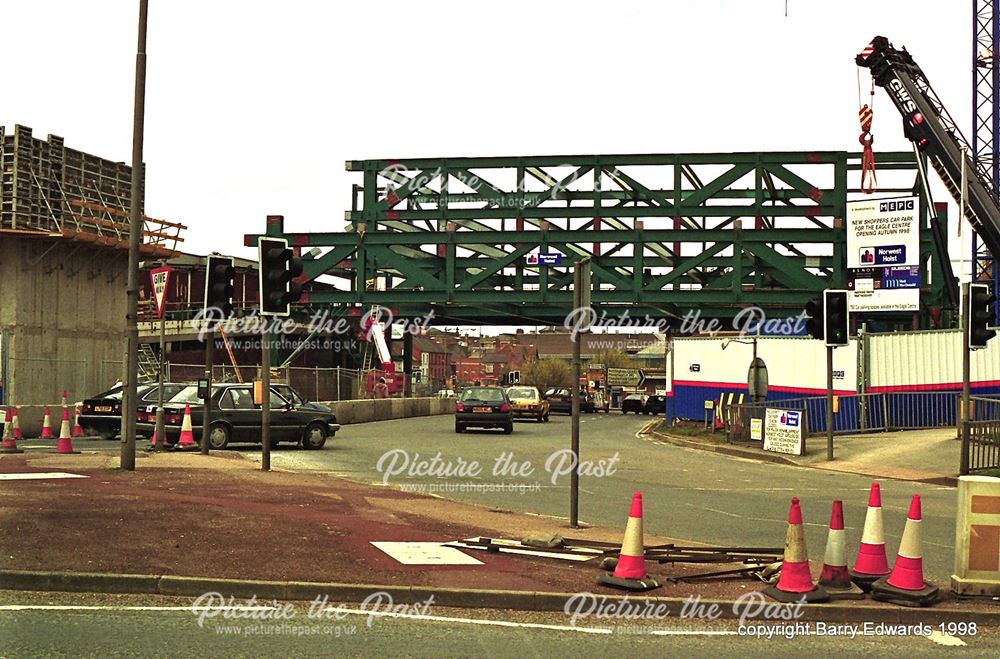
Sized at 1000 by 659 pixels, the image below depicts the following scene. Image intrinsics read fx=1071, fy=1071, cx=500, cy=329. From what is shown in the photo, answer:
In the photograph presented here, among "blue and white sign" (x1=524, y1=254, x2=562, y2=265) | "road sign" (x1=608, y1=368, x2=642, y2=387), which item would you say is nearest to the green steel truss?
"blue and white sign" (x1=524, y1=254, x2=562, y2=265)

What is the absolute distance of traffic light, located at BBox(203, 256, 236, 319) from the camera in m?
18.5

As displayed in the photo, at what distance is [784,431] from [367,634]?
21.2 metres

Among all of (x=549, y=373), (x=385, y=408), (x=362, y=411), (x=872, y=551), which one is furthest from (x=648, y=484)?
(x=549, y=373)

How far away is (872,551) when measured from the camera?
918 centimetres

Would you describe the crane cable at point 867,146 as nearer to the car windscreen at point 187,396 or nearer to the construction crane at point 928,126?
the construction crane at point 928,126

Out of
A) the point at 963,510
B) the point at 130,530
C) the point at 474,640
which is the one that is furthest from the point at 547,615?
the point at 130,530

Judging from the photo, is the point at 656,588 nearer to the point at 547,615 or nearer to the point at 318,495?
the point at 547,615

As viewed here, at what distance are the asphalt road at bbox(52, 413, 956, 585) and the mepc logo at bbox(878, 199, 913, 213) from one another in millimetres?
16617

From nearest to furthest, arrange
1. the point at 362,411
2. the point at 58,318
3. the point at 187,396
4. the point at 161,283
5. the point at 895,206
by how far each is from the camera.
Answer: the point at 161,283 → the point at 187,396 → the point at 58,318 → the point at 362,411 → the point at 895,206

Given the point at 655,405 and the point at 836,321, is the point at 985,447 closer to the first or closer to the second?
the point at 836,321

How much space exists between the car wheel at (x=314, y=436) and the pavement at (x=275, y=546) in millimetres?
8951

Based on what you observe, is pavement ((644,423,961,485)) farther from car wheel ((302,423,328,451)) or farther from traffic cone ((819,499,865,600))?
traffic cone ((819,499,865,600))

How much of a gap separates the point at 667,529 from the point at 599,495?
3.98 metres

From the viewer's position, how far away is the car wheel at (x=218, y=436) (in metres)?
22.5
